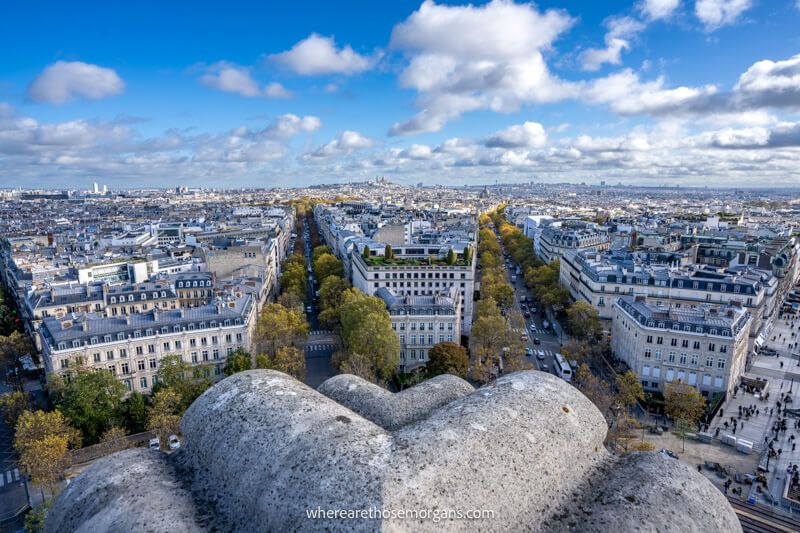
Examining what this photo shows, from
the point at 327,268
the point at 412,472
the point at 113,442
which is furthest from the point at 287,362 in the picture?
the point at 327,268

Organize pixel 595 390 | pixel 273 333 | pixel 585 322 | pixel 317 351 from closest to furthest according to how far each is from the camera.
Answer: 1. pixel 595 390
2. pixel 273 333
3. pixel 585 322
4. pixel 317 351

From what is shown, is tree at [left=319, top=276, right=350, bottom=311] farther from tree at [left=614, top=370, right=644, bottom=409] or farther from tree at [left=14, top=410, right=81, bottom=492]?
tree at [left=614, top=370, right=644, bottom=409]

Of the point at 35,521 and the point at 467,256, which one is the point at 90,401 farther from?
the point at 467,256

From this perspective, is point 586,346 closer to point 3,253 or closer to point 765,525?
point 765,525

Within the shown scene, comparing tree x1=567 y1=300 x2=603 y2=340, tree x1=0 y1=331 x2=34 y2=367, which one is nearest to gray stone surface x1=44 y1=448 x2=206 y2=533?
tree x1=0 y1=331 x2=34 y2=367

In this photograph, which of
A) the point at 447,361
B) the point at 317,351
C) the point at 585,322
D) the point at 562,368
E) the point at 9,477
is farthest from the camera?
the point at 317,351
